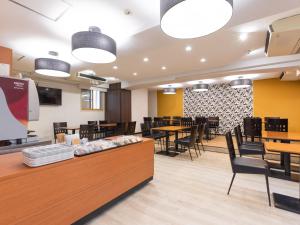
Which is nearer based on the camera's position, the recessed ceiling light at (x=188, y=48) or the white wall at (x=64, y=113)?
the recessed ceiling light at (x=188, y=48)

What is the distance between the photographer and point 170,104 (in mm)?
10086

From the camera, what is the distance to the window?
7359 millimetres

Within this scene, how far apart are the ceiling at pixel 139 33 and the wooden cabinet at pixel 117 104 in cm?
274

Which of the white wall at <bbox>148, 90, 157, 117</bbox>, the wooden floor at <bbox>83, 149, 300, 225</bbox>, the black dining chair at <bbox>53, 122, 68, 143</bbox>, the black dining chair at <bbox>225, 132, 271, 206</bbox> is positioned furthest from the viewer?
the white wall at <bbox>148, 90, 157, 117</bbox>

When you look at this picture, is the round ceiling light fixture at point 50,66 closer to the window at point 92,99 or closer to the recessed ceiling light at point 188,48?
the recessed ceiling light at point 188,48

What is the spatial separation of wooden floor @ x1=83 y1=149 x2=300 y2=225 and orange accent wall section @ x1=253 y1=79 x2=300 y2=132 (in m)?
5.10

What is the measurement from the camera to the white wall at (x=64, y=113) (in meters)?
5.85

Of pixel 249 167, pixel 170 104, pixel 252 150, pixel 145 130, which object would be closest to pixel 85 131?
pixel 145 130

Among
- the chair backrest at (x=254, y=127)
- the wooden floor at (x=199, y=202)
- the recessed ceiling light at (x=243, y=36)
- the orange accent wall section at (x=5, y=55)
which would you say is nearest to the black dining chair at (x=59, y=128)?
the orange accent wall section at (x=5, y=55)

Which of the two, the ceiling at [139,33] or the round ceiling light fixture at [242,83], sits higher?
the ceiling at [139,33]

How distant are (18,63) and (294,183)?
268 inches

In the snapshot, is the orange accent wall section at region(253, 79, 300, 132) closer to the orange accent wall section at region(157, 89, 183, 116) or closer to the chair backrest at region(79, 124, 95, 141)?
the orange accent wall section at region(157, 89, 183, 116)

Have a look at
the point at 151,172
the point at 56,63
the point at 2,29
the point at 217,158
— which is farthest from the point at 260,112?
the point at 2,29

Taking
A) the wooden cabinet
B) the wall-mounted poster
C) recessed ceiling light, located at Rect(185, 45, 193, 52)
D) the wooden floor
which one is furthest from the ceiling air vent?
the wooden cabinet
